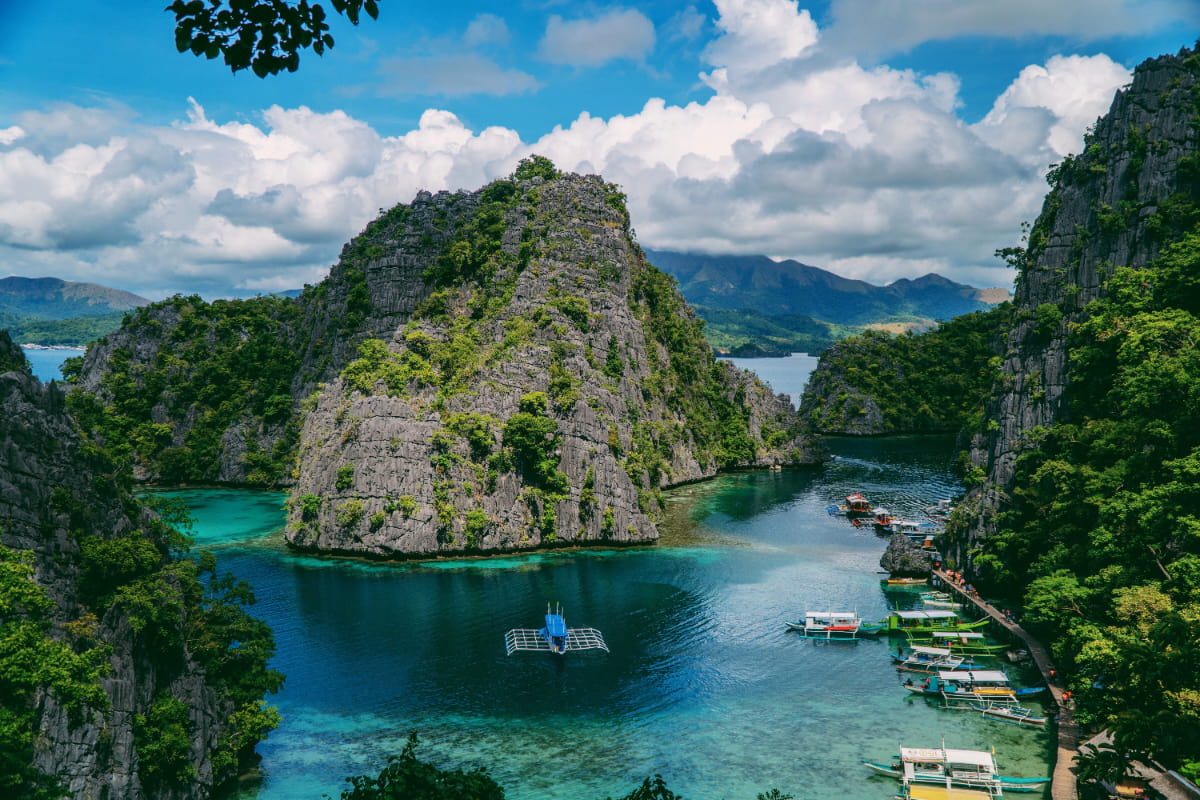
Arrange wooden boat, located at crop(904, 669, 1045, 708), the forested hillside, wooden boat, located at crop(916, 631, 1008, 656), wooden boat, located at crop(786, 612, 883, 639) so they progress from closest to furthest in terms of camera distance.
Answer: the forested hillside
wooden boat, located at crop(904, 669, 1045, 708)
wooden boat, located at crop(916, 631, 1008, 656)
wooden boat, located at crop(786, 612, 883, 639)

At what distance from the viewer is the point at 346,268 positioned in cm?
12688

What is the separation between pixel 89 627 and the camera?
28281 millimetres

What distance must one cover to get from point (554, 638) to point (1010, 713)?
1121 inches

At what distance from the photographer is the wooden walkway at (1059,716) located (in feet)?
113

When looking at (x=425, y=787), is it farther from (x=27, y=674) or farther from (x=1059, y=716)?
(x=1059, y=716)

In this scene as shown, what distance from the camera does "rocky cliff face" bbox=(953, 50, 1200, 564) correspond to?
212ft

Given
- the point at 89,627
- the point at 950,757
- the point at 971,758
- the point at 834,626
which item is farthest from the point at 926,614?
the point at 89,627

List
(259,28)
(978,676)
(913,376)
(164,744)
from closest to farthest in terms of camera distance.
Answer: (259,28)
(164,744)
(978,676)
(913,376)

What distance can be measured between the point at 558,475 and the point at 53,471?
54.1m

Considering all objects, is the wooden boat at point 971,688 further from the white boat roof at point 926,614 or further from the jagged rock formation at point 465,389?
the jagged rock formation at point 465,389

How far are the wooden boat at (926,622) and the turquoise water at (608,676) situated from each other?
3690 millimetres

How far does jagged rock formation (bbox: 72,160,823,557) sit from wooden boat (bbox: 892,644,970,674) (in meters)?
33.8

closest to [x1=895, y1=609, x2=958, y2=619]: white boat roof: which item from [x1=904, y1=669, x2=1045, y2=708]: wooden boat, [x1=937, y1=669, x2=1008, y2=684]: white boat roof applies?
[x1=904, y1=669, x2=1045, y2=708]: wooden boat

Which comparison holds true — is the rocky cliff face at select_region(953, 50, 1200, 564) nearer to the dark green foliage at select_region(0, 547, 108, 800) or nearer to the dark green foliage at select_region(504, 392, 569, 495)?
the dark green foliage at select_region(504, 392, 569, 495)
